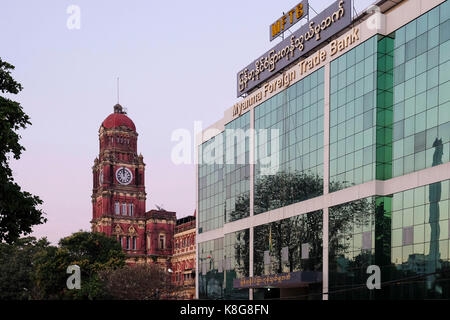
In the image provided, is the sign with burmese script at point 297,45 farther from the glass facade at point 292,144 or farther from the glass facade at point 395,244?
the glass facade at point 395,244

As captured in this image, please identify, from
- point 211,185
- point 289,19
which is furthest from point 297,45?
point 211,185

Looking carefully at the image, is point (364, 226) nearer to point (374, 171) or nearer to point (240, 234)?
point (374, 171)

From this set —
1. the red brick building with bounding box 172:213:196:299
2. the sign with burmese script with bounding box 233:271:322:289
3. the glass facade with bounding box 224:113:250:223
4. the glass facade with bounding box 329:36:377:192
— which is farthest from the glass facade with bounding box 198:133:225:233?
the red brick building with bounding box 172:213:196:299

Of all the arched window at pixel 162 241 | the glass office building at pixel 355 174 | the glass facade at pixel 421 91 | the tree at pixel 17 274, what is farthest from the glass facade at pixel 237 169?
the arched window at pixel 162 241

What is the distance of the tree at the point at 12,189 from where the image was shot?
34531mm

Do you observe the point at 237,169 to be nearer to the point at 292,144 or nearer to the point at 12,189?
the point at 292,144

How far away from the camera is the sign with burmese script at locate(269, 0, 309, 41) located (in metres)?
66.0

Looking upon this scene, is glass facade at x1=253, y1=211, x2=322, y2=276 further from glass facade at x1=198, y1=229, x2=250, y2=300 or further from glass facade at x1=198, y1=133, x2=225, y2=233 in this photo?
glass facade at x1=198, y1=133, x2=225, y2=233

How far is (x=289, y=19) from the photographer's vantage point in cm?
6850

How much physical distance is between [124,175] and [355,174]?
312ft

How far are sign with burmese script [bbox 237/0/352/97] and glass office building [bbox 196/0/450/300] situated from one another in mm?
1382
